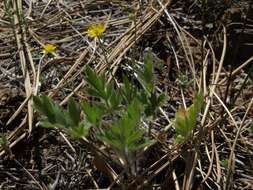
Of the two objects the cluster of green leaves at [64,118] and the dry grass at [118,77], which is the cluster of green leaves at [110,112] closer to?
the cluster of green leaves at [64,118]

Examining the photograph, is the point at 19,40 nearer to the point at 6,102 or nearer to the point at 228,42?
the point at 6,102

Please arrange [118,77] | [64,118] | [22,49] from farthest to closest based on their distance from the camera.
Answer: [22,49] → [118,77] → [64,118]

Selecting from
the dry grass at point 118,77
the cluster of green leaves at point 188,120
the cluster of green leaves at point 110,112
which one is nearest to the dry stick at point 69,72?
the dry grass at point 118,77

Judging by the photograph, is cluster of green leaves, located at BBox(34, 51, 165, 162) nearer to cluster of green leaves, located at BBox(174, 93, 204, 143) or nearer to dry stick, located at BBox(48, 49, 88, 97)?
cluster of green leaves, located at BBox(174, 93, 204, 143)

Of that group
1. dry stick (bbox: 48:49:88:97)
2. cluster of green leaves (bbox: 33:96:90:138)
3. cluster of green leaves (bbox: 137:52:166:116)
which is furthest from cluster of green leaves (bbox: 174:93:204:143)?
dry stick (bbox: 48:49:88:97)

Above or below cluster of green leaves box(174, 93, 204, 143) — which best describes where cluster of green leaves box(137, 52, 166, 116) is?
above

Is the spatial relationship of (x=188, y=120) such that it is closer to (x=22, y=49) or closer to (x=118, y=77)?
(x=118, y=77)

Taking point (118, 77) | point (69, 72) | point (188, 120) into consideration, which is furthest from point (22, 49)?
point (188, 120)

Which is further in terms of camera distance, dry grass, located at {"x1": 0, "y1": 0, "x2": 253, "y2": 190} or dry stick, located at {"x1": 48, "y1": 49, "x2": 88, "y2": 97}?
dry stick, located at {"x1": 48, "y1": 49, "x2": 88, "y2": 97}
